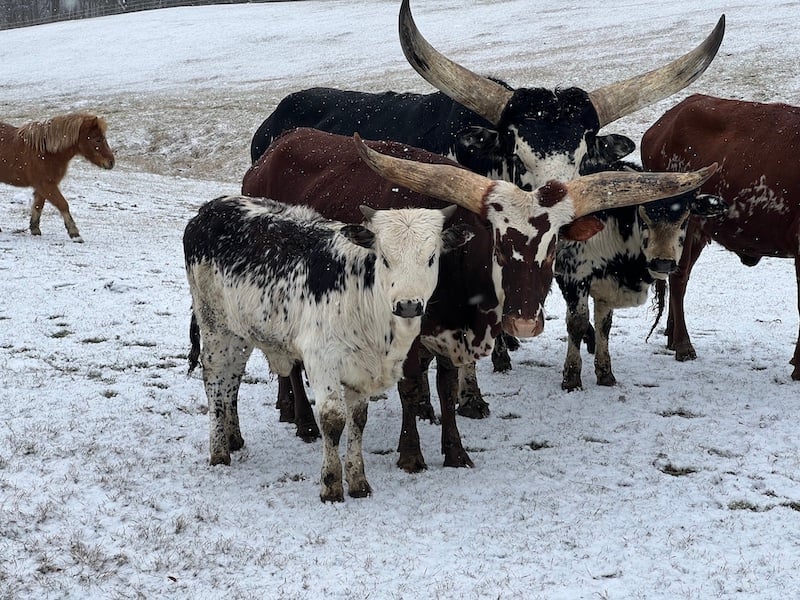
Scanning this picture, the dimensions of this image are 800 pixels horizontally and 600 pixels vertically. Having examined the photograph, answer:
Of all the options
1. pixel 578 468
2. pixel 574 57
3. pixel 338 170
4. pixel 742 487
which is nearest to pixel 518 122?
pixel 338 170

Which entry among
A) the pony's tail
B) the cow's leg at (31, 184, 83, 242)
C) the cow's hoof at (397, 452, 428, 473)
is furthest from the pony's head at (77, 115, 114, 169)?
the cow's hoof at (397, 452, 428, 473)

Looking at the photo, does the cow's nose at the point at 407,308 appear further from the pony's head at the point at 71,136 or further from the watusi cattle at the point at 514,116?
the pony's head at the point at 71,136

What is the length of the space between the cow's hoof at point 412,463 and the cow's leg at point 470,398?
122cm

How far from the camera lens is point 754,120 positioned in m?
8.31

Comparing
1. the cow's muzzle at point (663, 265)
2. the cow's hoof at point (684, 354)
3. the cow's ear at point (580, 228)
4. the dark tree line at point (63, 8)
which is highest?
the dark tree line at point (63, 8)

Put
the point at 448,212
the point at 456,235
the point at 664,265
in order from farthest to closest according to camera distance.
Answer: the point at 664,265 → the point at 448,212 → the point at 456,235

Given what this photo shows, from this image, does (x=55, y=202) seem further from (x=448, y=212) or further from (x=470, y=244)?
(x=448, y=212)

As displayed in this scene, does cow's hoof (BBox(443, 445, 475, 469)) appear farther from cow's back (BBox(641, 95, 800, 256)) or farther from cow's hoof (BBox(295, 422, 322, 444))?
cow's back (BBox(641, 95, 800, 256))

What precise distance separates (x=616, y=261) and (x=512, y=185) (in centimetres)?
235

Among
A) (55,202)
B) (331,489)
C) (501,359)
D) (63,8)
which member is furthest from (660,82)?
(63,8)

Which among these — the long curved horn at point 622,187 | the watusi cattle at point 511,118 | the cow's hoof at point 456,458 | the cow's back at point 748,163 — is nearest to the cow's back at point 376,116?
the watusi cattle at point 511,118

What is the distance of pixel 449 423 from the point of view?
6176 millimetres

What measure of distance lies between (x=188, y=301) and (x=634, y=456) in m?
6.30

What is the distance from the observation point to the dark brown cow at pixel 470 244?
554cm
